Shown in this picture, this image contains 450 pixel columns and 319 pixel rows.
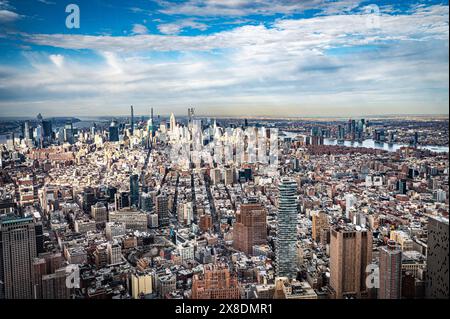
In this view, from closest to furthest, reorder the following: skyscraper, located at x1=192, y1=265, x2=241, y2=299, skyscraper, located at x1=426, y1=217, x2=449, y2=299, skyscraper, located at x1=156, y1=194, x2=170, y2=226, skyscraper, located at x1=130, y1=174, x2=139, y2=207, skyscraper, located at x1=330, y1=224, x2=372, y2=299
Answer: skyscraper, located at x1=426, y1=217, x2=449, y2=299 → skyscraper, located at x1=192, y1=265, x2=241, y2=299 → skyscraper, located at x1=330, y1=224, x2=372, y2=299 → skyscraper, located at x1=156, y1=194, x2=170, y2=226 → skyscraper, located at x1=130, y1=174, x2=139, y2=207

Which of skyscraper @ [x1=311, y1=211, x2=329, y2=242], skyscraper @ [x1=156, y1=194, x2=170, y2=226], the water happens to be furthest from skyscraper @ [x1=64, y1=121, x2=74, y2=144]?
skyscraper @ [x1=311, y1=211, x2=329, y2=242]

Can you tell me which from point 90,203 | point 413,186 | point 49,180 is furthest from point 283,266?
point 49,180

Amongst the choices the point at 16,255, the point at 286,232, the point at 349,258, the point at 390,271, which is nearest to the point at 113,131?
the point at 16,255

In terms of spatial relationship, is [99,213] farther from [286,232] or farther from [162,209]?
[286,232]

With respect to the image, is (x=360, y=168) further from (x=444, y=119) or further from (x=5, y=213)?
(x=5, y=213)

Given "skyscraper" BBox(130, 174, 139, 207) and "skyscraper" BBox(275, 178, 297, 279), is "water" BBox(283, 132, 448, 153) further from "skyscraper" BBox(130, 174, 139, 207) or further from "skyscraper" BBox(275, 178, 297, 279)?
"skyscraper" BBox(130, 174, 139, 207)

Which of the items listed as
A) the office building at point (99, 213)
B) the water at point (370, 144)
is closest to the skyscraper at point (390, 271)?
the water at point (370, 144)
